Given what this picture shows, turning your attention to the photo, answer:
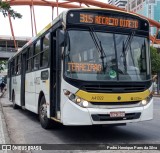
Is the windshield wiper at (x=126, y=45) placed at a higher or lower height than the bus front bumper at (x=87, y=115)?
higher

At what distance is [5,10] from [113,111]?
642 cm

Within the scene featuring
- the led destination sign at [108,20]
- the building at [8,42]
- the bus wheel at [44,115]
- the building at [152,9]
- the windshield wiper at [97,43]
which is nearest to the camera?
the windshield wiper at [97,43]

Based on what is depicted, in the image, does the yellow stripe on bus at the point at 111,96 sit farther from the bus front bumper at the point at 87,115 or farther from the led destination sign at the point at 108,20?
the led destination sign at the point at 108,20

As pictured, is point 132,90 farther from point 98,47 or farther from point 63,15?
point 63,15

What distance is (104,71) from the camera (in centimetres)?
789

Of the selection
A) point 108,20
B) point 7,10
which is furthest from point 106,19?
point 7,10

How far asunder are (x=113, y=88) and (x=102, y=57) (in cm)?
77

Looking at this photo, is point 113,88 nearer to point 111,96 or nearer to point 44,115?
point 111,96

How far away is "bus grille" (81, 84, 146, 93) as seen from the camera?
7633mm

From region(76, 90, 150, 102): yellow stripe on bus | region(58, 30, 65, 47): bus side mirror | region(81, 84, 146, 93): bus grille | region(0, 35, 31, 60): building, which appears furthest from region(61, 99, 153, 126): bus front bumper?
region(0, 35, 31, 60): building

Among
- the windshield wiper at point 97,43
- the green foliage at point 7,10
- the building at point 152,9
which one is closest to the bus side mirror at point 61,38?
the windshield wiper at point 97,43

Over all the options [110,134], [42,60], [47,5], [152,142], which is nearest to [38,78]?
[42,60]

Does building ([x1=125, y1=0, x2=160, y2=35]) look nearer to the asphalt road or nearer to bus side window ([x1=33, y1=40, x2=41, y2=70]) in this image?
bus side window ([x1=33, y1=40, x2=41, y2=70])

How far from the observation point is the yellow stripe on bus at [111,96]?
7582 mm
